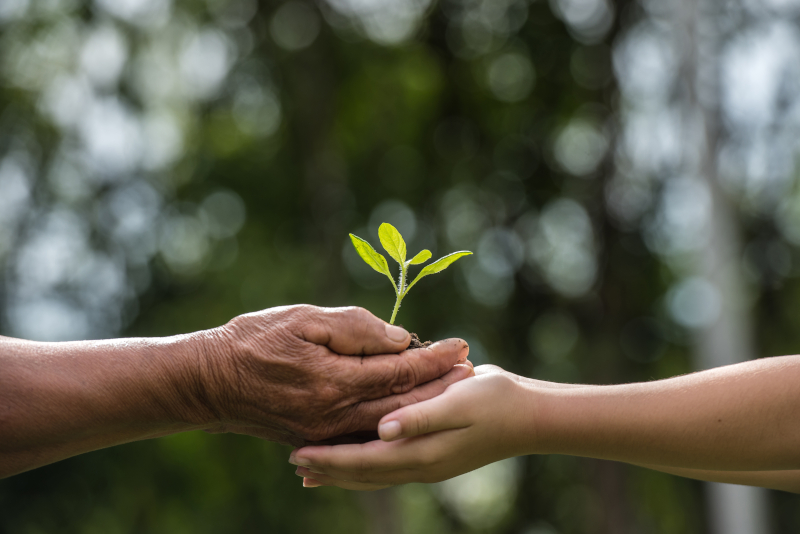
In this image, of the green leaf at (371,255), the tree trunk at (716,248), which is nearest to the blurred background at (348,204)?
the tree trunk at (716,248)

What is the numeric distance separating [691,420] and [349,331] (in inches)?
64.9

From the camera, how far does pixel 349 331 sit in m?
3.01

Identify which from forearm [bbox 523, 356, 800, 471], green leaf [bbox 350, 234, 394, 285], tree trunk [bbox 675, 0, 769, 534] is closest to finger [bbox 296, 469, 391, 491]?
forearm [bbox 523, 356, 800, 471]

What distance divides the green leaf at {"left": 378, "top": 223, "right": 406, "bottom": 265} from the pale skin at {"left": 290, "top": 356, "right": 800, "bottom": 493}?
0.90 metres

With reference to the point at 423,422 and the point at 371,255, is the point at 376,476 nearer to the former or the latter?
the point at 423,422

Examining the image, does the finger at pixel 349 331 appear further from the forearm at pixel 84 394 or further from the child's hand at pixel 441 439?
the forearm at pixel 84 394

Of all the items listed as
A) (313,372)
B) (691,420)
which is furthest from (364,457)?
(691,420)

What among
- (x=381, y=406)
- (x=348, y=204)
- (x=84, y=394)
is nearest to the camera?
(x=84, y=394)

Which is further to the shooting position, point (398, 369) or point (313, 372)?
point (398, 369)

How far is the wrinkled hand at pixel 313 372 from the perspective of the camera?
291cm

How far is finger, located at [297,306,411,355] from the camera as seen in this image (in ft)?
9.69

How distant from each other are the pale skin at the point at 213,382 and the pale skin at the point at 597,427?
286 mm

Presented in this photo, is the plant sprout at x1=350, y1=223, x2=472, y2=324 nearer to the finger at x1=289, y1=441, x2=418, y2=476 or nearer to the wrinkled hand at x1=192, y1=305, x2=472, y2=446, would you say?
the wrinkled hand at x1=192, y1=305, x2=472, y2=446

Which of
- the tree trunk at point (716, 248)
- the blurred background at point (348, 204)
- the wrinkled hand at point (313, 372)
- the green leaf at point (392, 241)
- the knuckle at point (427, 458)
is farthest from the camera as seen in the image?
the blurred background at point (348, 204)
